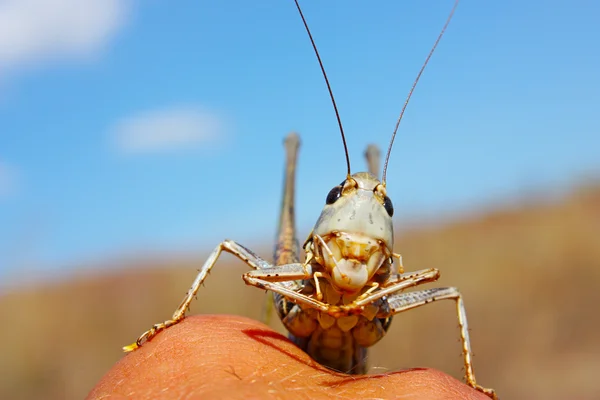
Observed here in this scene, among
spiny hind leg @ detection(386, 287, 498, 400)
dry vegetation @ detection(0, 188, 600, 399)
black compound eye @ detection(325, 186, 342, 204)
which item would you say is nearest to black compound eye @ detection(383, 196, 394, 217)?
black compound eye @ detection(325, 186, 342, 204)

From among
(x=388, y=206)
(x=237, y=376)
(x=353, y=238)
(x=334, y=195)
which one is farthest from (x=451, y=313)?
(x=237, y=376)

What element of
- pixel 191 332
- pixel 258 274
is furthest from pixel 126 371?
pixel 258 274

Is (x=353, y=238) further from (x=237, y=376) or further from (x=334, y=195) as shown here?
(x=237, y=376)

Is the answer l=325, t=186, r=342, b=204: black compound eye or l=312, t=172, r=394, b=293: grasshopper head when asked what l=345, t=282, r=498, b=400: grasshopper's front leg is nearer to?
l=312, t=172, r=394, b=293: grasshopper head

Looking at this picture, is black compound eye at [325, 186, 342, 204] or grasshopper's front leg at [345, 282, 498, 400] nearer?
grasshopper's front leg at [345, 282, 498, 400]

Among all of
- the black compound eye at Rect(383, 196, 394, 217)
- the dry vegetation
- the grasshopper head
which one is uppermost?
the black compound eye at Rect(383, 196, 394, 217)

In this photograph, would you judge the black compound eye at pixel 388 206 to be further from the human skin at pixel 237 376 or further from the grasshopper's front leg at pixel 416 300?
the human skin at pixel 237 376

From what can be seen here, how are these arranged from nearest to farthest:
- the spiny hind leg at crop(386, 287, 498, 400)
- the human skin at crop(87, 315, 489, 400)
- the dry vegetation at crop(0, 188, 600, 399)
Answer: the human skin at crop(87, 315, 489, 400), the spiny hind leg at crop(386, 287, 498, 400), the dry vegetation at crop(0, 188, 600, 399)
